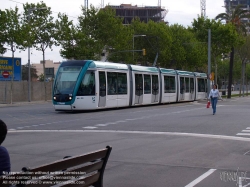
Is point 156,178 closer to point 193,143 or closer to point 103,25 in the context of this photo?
point 193,143

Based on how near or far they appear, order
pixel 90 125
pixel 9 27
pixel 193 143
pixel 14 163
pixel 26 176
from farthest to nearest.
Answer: pixel 9 27
pixel 90 125
pixel 193 143
pixel 14 163
pixel 26 176

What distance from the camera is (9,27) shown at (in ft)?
142

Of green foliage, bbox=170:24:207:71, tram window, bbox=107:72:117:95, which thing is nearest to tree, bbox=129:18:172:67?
green foliage, bbox=170:24:207:71

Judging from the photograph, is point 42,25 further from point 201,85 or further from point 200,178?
point 200,178

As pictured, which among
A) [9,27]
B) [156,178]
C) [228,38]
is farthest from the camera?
[228,38]

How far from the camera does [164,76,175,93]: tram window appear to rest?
41.7m

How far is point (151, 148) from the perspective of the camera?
1333 cm

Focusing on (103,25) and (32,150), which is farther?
(103,25)

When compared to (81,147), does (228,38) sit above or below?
above

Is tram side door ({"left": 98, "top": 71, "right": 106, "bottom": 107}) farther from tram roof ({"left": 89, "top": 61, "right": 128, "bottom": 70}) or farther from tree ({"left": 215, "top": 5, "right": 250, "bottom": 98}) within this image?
tree ({"left": 215, "top": 5, "right": 250, "bottom": 98})

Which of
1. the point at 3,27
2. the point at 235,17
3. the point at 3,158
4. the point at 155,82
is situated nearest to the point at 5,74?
the point at 3,27

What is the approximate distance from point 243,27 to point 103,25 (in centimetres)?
2019

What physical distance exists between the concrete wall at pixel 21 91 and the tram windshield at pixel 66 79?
18252 millimetres

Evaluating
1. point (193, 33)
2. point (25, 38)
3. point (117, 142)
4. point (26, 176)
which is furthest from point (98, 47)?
point (26, 176)
